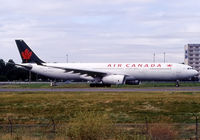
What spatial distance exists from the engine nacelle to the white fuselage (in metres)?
2.13

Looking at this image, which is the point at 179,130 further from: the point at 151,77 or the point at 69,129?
the point at 151,77

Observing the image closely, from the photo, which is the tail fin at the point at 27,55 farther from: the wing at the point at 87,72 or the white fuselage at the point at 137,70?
the wing at the point at 87,72

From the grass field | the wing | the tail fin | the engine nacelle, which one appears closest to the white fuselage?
the wing

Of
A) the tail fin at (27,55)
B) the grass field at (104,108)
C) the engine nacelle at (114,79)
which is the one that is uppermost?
the tail fin at (27,55)

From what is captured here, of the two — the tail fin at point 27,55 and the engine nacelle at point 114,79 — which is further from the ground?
the tail fin at point 27,55

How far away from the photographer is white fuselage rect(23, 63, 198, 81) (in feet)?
241

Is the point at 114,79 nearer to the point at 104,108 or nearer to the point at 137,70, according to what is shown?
the point at 137,70

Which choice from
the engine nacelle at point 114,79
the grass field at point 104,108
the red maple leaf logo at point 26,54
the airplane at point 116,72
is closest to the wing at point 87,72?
the airplane at point 116,72

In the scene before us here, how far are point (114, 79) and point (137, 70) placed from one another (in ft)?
15.3

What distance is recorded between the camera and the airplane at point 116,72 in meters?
73.3

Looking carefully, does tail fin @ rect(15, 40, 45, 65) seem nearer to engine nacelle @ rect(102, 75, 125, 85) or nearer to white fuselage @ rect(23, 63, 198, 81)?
white fuselage @ rect(23, 63, 198, 81)

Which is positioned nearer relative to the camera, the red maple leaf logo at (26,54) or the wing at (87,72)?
the wing at (87,72)

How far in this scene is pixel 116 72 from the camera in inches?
2965

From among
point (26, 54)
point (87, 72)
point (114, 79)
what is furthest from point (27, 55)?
point (114, 79)
